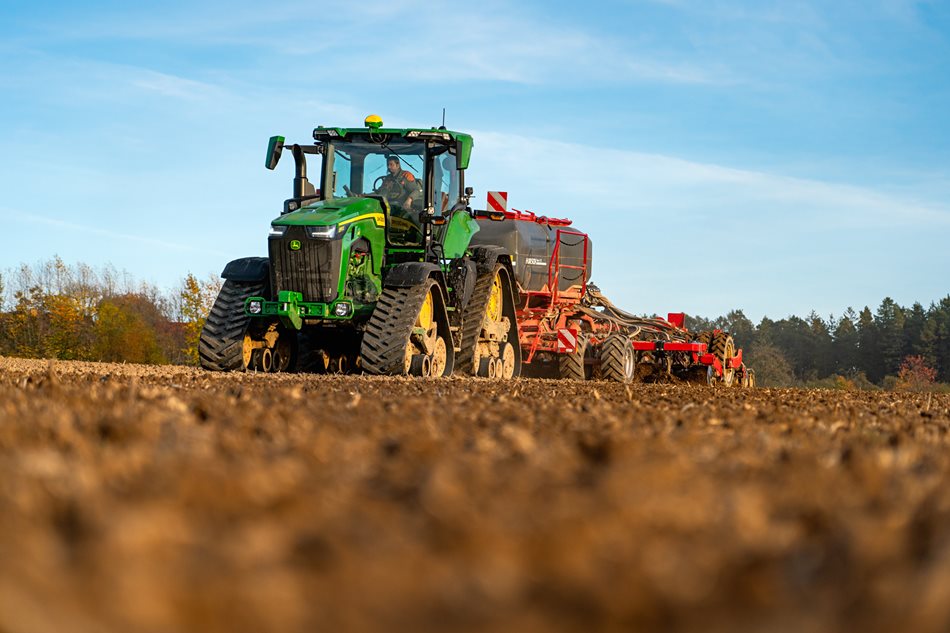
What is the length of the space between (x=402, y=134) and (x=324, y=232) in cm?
186

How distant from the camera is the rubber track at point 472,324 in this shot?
46.8 feet

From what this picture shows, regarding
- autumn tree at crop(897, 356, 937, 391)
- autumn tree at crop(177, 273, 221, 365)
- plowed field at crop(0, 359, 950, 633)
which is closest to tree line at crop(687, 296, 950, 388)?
autumn tree at crop(897, 356, 937, 391)

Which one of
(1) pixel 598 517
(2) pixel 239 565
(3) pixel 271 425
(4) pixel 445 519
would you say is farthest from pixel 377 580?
(3) pixel 271 425

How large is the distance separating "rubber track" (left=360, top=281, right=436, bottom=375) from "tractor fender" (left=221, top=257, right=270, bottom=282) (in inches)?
56.6

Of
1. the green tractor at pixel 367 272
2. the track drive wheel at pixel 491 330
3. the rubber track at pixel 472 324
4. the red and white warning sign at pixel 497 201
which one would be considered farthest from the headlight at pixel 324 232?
the red and white warning sign at pixel 497 201

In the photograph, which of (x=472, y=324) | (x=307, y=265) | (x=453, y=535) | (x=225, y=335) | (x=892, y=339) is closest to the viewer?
(x=453, y=535)

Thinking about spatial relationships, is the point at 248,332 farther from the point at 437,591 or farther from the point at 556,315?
the point at 437,591

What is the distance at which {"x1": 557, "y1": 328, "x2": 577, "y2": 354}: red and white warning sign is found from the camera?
17.9 m

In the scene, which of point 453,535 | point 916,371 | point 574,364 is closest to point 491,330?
point 574,364

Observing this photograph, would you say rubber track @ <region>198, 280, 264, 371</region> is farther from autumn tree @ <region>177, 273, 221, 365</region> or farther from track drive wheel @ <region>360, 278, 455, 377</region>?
autumn tree @ <region>177, 273, 221, 365</region>

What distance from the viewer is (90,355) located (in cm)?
5094

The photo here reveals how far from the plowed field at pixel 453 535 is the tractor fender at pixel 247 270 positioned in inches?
364

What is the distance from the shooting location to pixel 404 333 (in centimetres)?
1185

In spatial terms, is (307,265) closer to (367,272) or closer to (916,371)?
(367,272)
